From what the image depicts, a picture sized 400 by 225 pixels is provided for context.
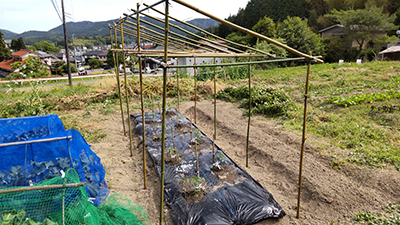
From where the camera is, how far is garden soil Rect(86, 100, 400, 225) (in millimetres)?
3076

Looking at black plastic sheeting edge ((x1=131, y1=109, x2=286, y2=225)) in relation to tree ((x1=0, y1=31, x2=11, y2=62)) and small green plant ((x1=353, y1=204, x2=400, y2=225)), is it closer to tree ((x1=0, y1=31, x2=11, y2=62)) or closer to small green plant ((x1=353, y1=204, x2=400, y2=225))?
small green plant ((x1=353, y1=204, x2=400, y2=225))

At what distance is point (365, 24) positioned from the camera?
2058 centimetres

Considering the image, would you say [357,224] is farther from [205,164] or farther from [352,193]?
[205,164]

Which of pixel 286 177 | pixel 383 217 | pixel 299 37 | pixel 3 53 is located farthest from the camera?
pixel 3 53

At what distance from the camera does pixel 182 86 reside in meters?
9.97

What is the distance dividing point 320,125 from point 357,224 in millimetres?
3061

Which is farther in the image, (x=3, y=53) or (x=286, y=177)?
(x=3, y=53)

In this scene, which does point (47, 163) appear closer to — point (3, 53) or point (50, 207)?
point (50, 207)

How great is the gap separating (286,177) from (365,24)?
23370 millimetres

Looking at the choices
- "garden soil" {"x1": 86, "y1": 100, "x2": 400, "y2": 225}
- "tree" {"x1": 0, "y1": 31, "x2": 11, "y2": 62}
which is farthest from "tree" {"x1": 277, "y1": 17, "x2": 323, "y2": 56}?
"tree" {"x1": 0, "y1": 31, "x2": 11, "y2": 62}

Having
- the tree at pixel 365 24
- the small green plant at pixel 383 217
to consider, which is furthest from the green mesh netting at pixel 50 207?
the tree at pixel 365 24

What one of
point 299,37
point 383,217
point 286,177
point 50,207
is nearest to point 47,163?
point 50,207

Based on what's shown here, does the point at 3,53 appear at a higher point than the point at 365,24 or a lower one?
lower

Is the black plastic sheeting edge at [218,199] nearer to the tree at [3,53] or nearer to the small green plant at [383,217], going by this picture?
the small green plant at [383,217]
